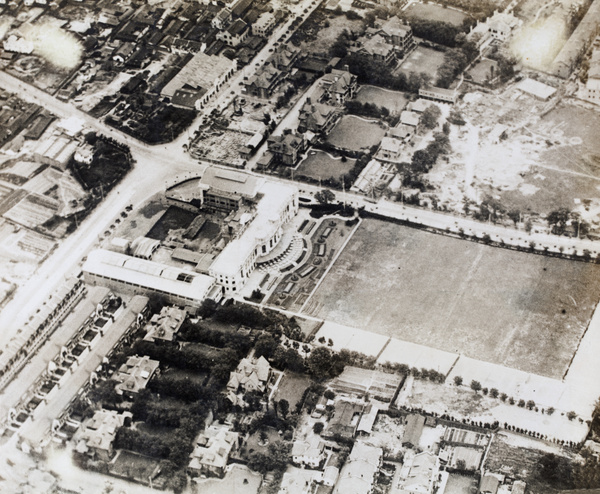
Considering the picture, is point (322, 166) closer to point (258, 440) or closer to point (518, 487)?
point (258, 440)

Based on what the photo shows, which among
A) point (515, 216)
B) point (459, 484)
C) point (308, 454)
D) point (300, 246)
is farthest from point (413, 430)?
point (515, 216)

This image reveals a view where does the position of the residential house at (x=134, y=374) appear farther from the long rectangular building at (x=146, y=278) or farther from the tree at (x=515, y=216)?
the tree at (x=515, y=216)

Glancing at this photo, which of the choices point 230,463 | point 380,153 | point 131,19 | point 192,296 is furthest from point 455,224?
point 131,19

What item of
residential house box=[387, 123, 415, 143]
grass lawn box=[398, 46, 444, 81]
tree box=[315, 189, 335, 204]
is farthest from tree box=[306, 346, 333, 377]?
grass lawn box=[398, 46, 444, 81]

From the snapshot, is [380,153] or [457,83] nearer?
[380,153]

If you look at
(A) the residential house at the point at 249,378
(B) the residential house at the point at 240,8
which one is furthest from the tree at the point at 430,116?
(A) the residential house at the point at 249,378

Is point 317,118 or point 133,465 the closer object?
point 133,465

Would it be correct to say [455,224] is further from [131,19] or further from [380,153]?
[131,19]
